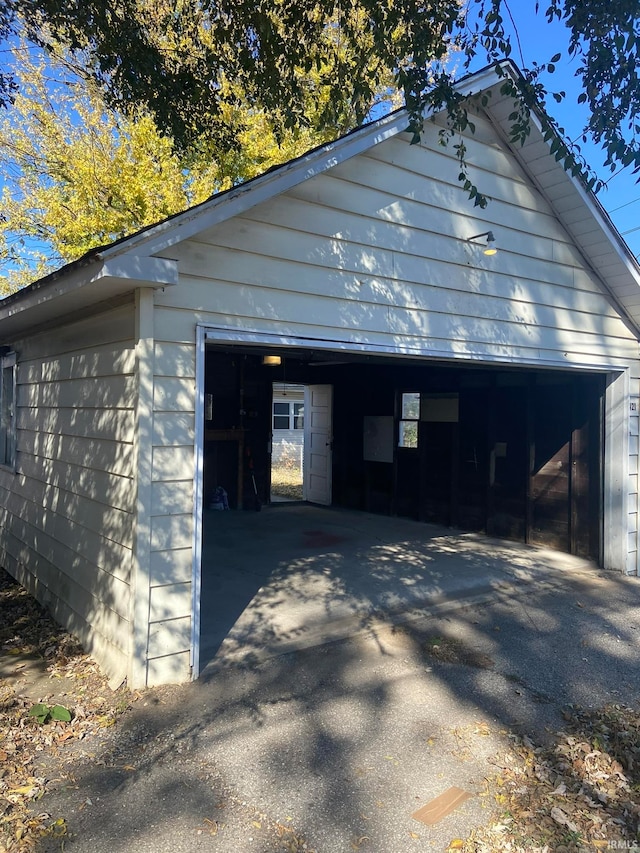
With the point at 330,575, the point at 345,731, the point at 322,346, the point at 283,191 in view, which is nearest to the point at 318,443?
the point at 330,575

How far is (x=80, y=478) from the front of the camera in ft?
15.5

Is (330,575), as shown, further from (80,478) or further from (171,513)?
(171,513)

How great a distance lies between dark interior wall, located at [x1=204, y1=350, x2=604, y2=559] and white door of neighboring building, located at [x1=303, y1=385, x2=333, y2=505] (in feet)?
0.66

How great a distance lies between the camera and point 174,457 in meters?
3.73

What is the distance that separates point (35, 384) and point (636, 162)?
18.9 feet

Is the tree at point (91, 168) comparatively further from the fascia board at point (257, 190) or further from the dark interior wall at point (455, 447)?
the fascia board at point (257, 190)

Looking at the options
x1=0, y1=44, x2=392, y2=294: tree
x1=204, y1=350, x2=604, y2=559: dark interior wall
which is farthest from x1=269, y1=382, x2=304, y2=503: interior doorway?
x1=0, y1=44, x2=392, y2=294: tree

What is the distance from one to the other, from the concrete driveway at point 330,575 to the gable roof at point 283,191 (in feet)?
8.83

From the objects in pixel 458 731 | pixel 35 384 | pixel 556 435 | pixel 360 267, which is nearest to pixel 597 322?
pixel 556 435

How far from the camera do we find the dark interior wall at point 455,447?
7.44 metres

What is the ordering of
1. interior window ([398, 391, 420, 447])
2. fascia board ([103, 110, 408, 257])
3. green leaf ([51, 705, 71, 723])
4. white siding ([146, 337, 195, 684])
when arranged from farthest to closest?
interior window ([398, 391, 420, 447]), white siding ([146, 337, 195, 684]), fascia board ([103, 110, 408, 257]), green leaf ([51, 705, 71, 723])

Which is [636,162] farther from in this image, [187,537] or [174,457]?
[187,537]

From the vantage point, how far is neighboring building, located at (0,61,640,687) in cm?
369

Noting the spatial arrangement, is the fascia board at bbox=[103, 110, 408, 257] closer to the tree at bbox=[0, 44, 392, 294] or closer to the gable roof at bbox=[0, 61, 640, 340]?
the gable roof at bbox=[0, 61, 640, 340]
